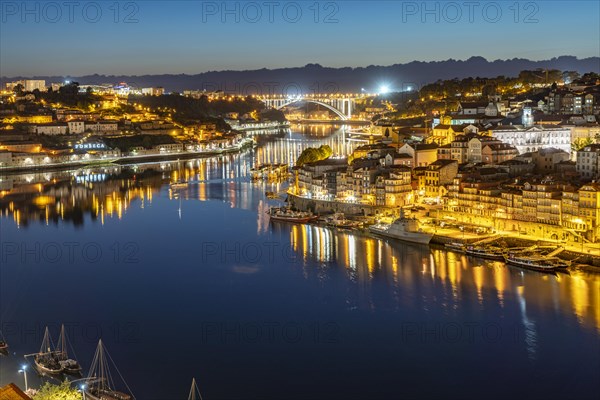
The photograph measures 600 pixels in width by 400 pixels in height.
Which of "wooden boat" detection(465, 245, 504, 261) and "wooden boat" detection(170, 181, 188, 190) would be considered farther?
"wooden boat" detection(170, 181, 188, 190)

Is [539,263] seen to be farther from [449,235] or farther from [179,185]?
[179,185]

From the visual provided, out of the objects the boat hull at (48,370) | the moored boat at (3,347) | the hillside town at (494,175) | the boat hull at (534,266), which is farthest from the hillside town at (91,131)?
the boat hull at (48,370)

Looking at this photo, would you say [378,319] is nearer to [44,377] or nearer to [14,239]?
[44,377]

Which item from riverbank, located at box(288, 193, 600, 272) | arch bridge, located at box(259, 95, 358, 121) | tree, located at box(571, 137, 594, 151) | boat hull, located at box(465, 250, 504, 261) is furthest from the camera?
arch bridge, located at box(259, 95, 358, 121)

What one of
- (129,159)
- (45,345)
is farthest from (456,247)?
(129,159)

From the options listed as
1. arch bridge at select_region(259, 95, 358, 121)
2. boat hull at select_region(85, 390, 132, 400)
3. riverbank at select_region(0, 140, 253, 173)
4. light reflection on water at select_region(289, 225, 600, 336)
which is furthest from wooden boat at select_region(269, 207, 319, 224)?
arch bridge at select_region(259, 95, 358, 121)

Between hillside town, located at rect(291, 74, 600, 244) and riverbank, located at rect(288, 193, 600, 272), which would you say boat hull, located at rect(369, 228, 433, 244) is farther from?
hillside town, located at rect(291, 74, 600, 244)

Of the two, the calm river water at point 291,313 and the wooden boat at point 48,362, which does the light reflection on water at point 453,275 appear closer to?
the calm river water at point 291,313
